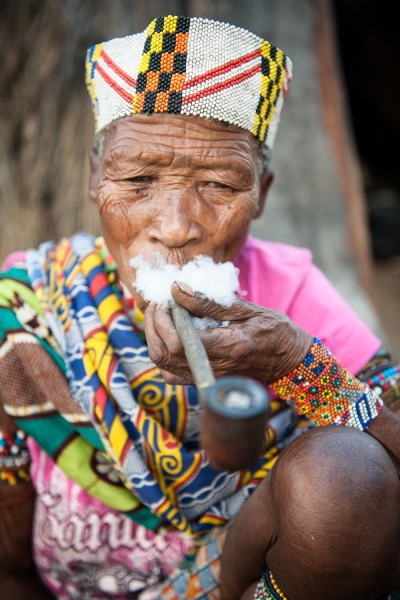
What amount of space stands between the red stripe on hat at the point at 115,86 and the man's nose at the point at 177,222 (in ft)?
1.14

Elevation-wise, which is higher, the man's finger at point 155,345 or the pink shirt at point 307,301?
the man's finger at point 155,345

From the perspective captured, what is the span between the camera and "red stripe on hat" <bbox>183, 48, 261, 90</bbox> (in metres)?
1.81

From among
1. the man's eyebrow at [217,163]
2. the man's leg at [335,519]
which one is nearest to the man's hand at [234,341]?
the man's leg at [335,519]

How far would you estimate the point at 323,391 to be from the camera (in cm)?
181

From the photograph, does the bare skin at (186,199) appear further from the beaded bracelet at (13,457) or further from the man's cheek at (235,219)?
the beaded bracelet at (13,457)

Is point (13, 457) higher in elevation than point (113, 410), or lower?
lower

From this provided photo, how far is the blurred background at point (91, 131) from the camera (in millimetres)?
3994

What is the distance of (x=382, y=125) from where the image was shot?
793 centimetres

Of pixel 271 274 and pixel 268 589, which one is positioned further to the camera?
pixel 271 274

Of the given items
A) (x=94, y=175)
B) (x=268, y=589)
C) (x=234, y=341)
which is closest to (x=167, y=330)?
(x=234, y=341)

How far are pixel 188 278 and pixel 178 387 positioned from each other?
0.57 m

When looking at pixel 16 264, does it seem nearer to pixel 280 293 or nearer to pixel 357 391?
pixel 280 293

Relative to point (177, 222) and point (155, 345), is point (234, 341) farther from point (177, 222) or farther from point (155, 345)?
point (177, 222)

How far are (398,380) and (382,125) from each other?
257 inches
